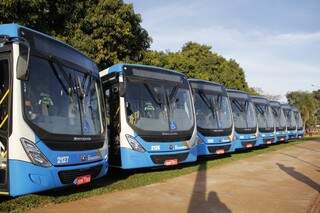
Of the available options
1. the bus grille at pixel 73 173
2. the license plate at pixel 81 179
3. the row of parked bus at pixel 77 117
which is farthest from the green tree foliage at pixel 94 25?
the license plate at pixel 81 179

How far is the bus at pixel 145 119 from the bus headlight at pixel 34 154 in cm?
403

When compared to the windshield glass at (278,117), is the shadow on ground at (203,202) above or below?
below

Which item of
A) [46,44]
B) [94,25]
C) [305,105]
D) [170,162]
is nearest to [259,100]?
[94,25]

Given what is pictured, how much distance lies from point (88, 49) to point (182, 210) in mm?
11795

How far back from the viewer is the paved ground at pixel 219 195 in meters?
8.46

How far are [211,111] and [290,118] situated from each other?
1838cm

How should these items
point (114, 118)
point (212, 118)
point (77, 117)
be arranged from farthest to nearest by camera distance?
point (212, 118), point (114, 118), point (77, 117)

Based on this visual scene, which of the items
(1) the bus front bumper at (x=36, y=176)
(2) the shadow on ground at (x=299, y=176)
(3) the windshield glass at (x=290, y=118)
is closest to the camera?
(1) the bus front bumper at (x=36, y=176)

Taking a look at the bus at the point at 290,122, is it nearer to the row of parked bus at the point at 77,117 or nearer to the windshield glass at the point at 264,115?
the windshield glass at the point at 264,115

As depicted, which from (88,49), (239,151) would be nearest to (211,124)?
(88,49)

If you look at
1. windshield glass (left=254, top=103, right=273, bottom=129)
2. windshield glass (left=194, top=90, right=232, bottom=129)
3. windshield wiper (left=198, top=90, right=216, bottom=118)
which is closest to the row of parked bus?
windshield glass (left=194, top=90, right=232, bottom=129)

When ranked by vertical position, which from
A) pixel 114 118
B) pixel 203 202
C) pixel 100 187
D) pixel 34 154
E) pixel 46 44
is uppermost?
pixel 46 44

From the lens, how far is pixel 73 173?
8859 millimetres

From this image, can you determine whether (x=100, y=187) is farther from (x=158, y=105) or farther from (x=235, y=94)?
(x=235, y=94)
